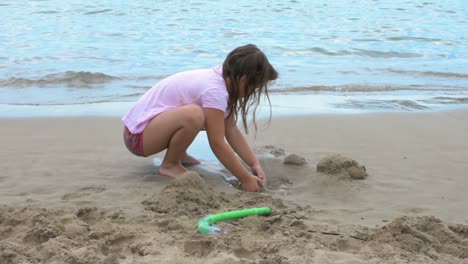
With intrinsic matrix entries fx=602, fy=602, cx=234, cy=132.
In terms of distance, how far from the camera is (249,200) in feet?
10.9

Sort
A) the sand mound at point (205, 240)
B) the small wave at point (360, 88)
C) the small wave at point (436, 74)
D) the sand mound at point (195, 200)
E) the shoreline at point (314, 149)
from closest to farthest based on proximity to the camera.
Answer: the sand mound at point (205, 240)
the sand mound at point (195, 200)
the shoreline at point (314, 149)
the small wave at point (360, 88)
the small wave at point (436, 74)

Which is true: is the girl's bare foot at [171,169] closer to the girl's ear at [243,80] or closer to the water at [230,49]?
the girl's ear at [243,80]

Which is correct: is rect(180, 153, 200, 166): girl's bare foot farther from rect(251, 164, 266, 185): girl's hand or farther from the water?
the water

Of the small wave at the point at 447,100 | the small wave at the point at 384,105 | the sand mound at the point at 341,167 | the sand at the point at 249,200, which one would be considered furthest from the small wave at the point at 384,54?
the sand mound at the point at 341,167

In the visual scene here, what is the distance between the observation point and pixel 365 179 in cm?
385

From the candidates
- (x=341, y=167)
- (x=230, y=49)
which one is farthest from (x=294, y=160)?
(x=230, y=49)

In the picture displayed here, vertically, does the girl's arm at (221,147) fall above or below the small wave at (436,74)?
above

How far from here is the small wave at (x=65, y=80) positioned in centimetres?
725

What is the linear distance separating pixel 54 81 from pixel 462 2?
47.9ft

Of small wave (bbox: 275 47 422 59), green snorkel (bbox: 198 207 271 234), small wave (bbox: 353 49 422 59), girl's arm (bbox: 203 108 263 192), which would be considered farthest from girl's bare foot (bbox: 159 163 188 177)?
small wave (bbox: 353 49 422 59)

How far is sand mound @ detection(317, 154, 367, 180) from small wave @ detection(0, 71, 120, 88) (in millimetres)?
4172

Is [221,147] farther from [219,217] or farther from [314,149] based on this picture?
[314,149]

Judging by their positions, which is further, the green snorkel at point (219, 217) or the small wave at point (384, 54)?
the small wave at point (384, 54)

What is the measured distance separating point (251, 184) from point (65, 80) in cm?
454
